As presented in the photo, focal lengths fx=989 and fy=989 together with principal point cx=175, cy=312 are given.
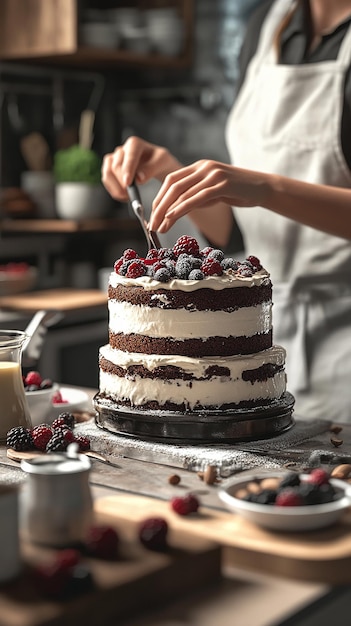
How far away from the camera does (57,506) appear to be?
3.91 ft

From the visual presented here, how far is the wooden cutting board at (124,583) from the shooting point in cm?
101

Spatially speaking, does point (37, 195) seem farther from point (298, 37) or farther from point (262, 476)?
point (262, 476)

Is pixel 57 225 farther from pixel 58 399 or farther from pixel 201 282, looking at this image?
pixel 201 282

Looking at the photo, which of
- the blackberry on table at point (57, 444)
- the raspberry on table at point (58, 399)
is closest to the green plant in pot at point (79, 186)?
the raspberry on table at point (58, 399)

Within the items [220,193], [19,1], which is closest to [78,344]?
[19,1]

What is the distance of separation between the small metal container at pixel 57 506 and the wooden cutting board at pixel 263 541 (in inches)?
4.3

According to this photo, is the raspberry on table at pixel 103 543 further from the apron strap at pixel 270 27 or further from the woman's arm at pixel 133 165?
the apron strap at pixel 270 27

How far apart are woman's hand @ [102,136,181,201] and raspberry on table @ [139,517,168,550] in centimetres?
107

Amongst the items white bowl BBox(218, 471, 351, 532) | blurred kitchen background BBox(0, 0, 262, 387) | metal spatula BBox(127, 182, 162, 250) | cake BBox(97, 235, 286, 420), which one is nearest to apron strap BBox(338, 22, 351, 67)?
metal spatula BBox(127, 182, 162, 250)

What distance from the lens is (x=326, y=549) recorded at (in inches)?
48.1

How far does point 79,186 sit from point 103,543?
3.15 m

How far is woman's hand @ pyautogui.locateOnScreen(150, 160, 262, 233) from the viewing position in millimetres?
1794

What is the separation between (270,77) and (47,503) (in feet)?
5.29

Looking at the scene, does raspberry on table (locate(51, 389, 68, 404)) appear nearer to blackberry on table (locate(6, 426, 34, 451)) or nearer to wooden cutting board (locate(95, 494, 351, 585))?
blackberry on table (locate(6, 426, 34, 451))
